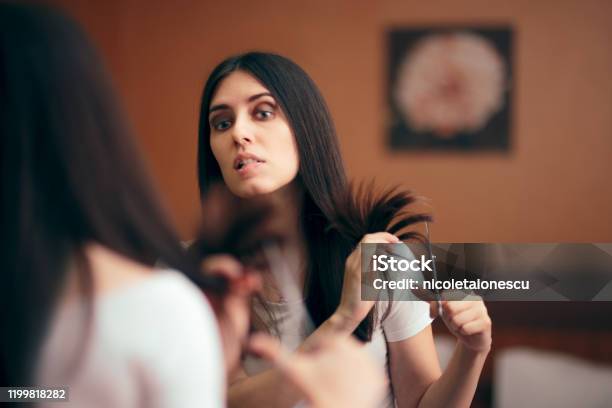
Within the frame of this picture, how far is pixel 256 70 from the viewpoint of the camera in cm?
80

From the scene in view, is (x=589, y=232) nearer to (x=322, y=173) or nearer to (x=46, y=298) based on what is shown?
(x=322, y=173)

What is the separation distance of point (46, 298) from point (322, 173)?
52 cm

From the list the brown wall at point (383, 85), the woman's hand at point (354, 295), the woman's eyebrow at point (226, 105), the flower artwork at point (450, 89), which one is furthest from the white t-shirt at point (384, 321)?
the flower artwork at point (450, 89)

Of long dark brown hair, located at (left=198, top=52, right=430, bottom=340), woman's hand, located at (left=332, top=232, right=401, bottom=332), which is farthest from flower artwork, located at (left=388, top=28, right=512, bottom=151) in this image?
woman's hand, located at (left=332, top=232, right=401, bottom=332)

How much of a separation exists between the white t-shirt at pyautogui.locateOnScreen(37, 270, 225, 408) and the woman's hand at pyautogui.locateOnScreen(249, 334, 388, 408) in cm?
4

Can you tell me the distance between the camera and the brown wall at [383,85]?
2.12m

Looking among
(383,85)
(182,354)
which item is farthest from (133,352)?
(383,85)

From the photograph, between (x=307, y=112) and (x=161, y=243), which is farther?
(x=307, y=112)

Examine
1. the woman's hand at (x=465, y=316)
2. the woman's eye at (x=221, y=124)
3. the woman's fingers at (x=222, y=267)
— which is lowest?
the woman's hand at (x=465, y=316)

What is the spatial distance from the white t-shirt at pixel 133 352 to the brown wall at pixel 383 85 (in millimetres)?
1760

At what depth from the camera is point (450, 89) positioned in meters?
2.19

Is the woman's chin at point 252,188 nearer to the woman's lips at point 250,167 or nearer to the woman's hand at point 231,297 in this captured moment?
the woman's lips at point 250,167

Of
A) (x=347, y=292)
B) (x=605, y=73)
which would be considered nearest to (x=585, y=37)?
(x=605, y=73)

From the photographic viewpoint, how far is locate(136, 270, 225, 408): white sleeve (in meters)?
0.34
